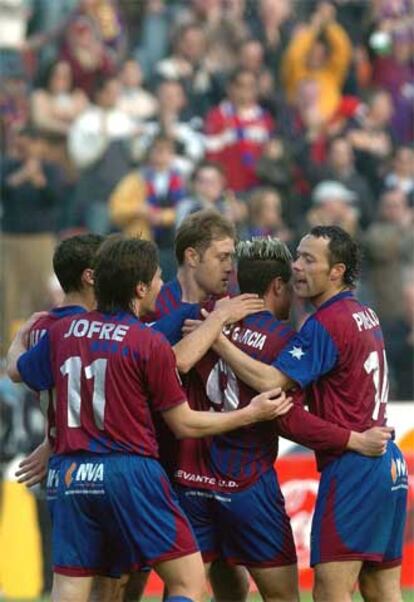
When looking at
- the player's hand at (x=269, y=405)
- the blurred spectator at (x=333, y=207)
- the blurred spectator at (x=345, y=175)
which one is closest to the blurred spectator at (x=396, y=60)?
the blurred spectator at (x=345, y=175)

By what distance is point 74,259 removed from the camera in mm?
7391

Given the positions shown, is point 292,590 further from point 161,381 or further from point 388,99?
point 388,99

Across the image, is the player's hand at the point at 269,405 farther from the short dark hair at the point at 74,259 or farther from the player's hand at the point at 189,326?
the short dark hair at the point at 74,259

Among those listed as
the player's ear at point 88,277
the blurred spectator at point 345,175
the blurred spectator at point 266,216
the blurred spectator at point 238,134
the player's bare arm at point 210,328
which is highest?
the blurred spectator at point 238,134

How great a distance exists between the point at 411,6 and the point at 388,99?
108 cm

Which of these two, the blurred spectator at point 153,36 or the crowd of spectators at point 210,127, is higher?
the blurred spectator at point 153,36

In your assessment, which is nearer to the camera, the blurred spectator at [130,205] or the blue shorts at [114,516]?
the blue shorts at [114,516]

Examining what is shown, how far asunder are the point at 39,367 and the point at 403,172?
9.18 meters

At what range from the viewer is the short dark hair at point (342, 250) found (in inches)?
287

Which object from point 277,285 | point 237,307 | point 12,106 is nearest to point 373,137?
point 12,106

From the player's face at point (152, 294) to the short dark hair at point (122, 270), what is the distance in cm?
12

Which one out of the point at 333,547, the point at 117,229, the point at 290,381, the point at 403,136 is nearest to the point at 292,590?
the point at 333,547

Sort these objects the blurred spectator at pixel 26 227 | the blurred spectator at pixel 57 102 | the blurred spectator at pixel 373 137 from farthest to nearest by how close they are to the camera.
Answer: the blurred spectator at pixel 373 137 → the blurred spectator at pixel 57 102 → the blurred spectator at pixel 26 227

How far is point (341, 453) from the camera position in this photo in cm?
720
